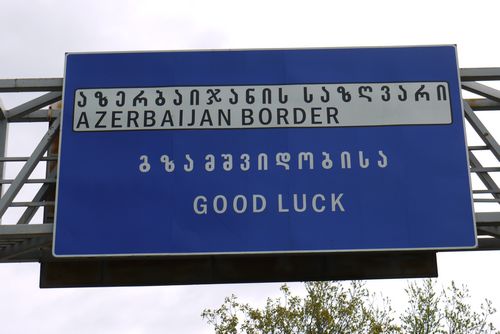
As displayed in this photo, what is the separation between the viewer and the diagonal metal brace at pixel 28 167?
913 centimetres

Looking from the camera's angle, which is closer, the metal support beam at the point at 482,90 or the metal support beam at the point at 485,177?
the metal support beam at the point at 485,177

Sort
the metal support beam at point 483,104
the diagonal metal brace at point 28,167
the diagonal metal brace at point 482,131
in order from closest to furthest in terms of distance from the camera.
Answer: the diagonal metal brace at point 28,167
the diagonal metal brace at point 482,131
the metal support beam at point 483,104

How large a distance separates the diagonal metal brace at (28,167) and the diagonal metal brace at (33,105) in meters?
0.41

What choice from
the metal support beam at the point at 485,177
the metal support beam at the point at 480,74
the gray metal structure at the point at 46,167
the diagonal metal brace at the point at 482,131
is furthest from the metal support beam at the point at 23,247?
the metal support beam at the point at 480,74

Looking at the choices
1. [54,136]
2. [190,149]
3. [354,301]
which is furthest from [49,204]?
[354,301]

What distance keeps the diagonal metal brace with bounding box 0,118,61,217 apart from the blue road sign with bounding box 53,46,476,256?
0.27 meters

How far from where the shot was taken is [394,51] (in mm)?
9586

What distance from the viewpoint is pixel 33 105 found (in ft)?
32.5

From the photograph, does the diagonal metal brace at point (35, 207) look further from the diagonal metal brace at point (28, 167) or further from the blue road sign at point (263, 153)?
the blue road sign at point (263, 153)

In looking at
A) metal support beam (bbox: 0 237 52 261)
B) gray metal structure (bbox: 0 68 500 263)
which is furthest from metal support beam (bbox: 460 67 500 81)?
metal support beam (bbox: 0 237 52 261)

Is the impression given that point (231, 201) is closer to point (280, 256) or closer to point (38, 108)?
point (280, 256)

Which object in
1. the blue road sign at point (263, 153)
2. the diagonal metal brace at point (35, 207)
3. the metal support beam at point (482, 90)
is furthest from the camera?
the metal support beam at point (482, 90)

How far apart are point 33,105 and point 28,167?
0.99 metres

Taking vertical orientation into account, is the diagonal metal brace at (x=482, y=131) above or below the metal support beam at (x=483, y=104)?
below
